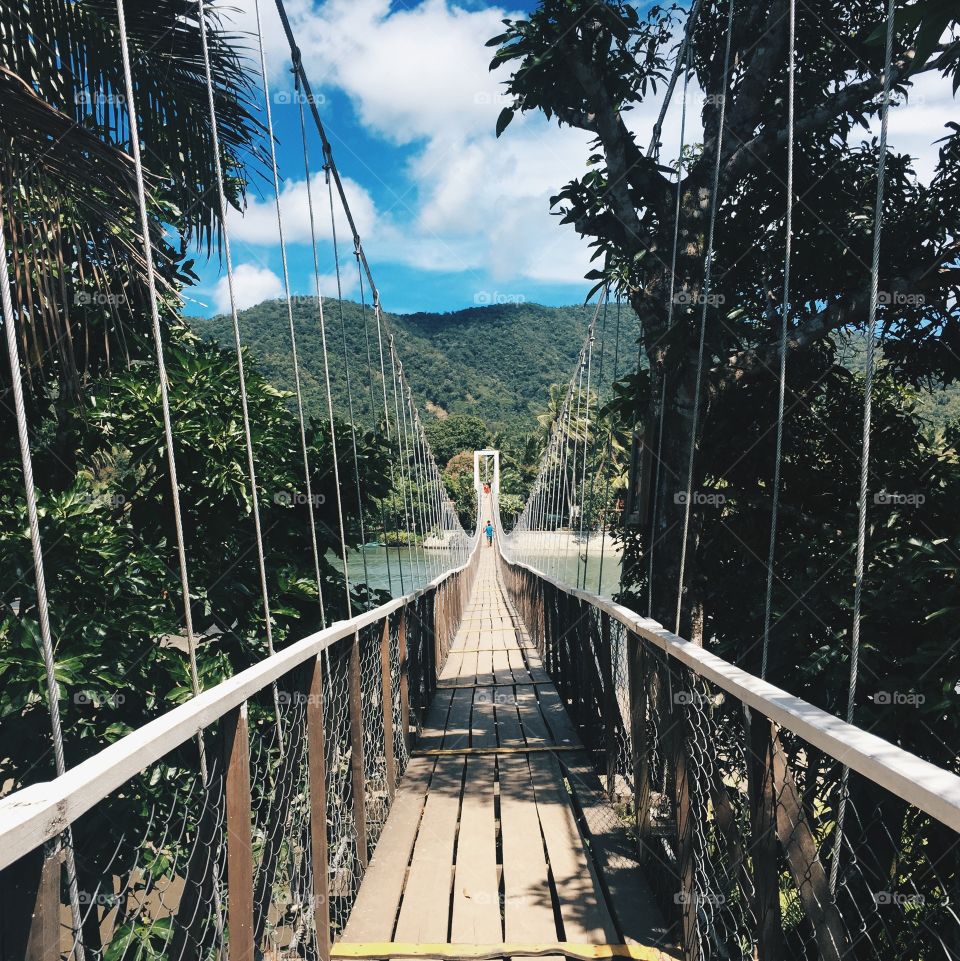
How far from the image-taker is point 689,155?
4004 mm

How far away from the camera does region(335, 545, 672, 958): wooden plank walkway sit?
5.76ft

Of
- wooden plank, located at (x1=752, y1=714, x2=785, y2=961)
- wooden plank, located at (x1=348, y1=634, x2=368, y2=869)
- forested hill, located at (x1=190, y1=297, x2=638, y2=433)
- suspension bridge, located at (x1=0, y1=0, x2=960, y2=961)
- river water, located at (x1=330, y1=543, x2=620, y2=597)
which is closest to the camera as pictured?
suspension bridge, located at (x1=0, y1=0, x2=960, y2=961)

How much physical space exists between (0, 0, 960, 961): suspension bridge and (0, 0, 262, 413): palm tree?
0.20 meters

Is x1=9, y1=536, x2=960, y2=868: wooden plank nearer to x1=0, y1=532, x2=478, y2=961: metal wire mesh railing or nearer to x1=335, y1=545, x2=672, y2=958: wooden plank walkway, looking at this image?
x1=0, y1=532, x2=478, y2=961: metal wire mesh railing

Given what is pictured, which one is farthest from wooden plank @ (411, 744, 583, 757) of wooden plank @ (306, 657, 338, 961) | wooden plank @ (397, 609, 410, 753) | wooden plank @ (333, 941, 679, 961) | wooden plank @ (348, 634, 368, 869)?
wooden plank @ (306, 657, 338, 961)

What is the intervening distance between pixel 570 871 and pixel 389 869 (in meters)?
0.47

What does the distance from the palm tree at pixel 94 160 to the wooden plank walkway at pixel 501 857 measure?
1603 mm

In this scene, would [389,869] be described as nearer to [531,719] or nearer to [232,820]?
[232,820]

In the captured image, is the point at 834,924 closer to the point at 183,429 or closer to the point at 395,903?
the point at 395,903

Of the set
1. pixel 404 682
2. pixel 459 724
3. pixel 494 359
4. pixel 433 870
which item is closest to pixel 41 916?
pixel 433 870

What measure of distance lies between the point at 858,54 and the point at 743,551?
213 cm

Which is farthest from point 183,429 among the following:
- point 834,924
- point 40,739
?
point 834,924

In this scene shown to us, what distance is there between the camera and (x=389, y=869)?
2.12m

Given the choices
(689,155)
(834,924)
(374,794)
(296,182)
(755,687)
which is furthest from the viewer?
(689,155)
